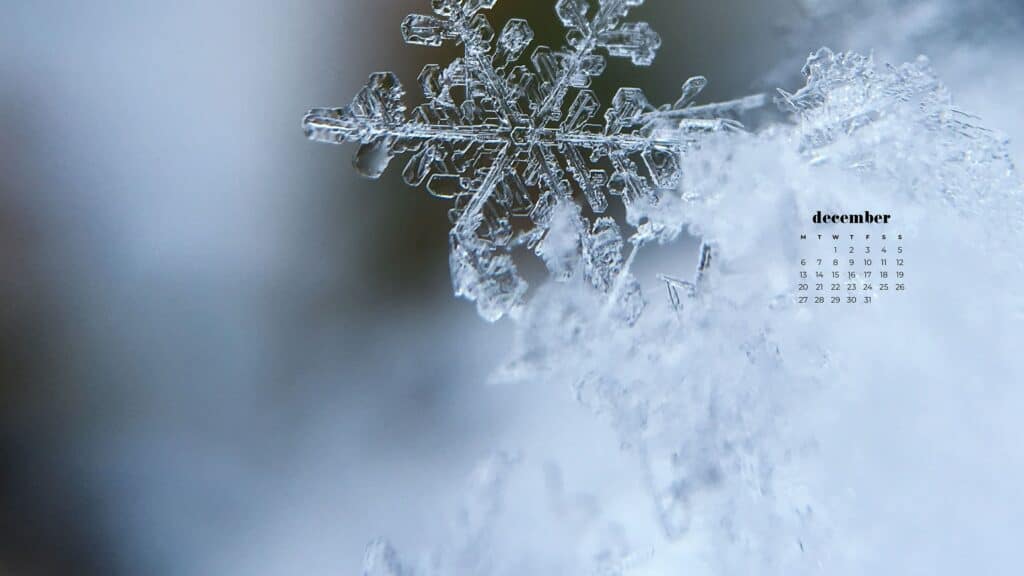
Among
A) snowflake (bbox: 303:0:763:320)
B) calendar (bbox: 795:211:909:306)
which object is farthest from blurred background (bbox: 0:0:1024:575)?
calendar (bbox: 795:211:909:306)

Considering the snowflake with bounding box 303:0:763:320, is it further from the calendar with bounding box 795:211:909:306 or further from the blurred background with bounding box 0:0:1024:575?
the calendar with bounding box 795:211:909:306

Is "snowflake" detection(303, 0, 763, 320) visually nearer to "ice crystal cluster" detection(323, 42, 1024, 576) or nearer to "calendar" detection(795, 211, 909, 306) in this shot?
"ice crystal cluster" detection(323, 42, 1024, 576)

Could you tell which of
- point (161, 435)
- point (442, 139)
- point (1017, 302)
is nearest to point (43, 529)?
point (161, 435)

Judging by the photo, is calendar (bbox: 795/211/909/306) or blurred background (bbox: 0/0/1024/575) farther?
calendar (bbox: 795/211/909/306)

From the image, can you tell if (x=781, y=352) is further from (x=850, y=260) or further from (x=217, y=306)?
(x=217, y=306)

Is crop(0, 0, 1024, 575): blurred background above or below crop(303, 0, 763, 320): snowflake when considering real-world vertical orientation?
below

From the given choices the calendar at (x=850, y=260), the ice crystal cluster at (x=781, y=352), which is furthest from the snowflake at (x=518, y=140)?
the calendar at (x=850, y=260)

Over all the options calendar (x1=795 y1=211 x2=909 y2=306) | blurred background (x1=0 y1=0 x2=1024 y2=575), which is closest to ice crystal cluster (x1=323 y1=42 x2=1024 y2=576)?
calendar (x1=795 y1=211 x2=909 y2=306)
